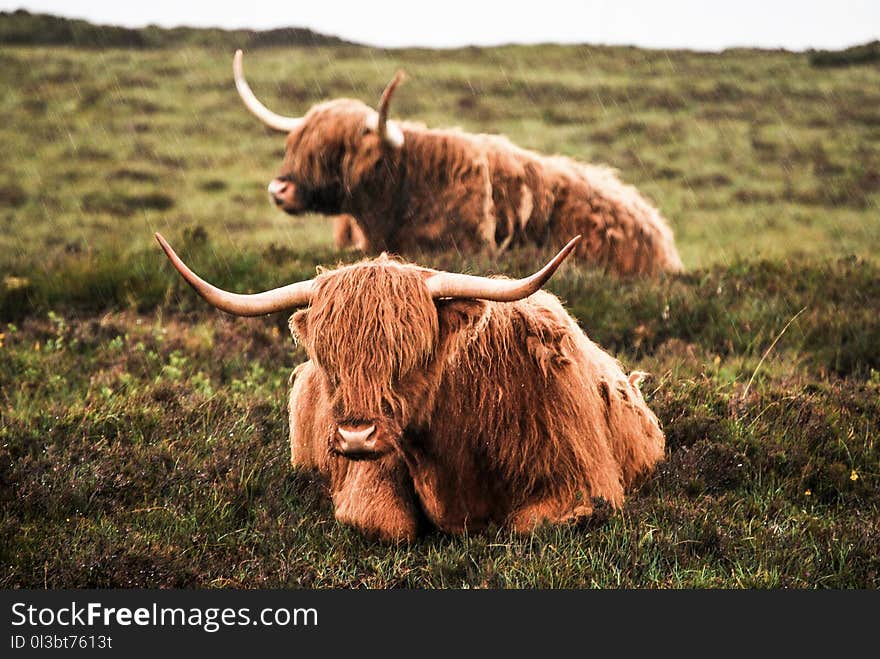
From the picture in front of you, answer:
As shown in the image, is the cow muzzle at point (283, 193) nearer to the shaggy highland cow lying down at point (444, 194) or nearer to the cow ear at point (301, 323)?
the shaggy highland cow lying down at point (444, 194)

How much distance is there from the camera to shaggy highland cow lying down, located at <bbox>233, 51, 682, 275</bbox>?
872 cm

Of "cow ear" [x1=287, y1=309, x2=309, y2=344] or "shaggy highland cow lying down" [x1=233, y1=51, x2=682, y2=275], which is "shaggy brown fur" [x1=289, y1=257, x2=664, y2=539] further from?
"shaggy highland cow lying down" [x1=233, y1=51, x2=682, y2=275]

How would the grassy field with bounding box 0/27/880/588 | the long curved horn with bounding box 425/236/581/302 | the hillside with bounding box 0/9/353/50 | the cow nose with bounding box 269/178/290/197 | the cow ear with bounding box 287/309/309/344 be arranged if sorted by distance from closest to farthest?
the long curved horn with bounding box 425/236/581/302, the grassy field with bounding box 0/27/880/588, the cow ear with bounding box 287/309/309/344, the cow nose with bounding box 269/178/290/197, the hillside with bounding box 0/9/353/50

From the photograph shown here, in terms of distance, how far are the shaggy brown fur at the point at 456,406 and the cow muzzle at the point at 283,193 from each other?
4569 mm

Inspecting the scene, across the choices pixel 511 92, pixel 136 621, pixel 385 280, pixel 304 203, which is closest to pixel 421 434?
pixel 385 280

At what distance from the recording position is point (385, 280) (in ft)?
12.7

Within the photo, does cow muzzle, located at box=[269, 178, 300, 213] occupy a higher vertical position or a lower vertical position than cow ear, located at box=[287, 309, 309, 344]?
lower

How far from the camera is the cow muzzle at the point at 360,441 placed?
3586mm

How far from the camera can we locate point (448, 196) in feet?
28.7

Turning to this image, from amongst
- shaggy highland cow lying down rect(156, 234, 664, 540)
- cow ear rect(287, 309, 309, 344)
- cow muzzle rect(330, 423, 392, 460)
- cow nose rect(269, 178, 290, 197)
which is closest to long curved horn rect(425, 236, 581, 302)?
shaggy highland cow lying down rect(156, 234, 664, 540)

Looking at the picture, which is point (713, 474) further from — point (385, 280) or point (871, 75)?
point (871, 75)

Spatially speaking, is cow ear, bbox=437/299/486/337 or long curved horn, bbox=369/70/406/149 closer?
cow ear, bbox=437/299/486/337

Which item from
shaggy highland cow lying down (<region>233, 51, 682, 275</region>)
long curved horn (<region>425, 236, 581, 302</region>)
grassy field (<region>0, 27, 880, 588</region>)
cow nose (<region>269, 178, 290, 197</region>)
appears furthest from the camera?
cow nose (<region>269, 178, 290, 197</region>)

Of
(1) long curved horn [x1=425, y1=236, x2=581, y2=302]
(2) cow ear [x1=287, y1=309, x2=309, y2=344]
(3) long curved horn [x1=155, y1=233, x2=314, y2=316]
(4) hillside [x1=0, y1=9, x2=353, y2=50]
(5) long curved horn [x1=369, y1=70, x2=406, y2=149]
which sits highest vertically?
(4) hillside [x1=0, y1=9, x2=353, y2=50]
